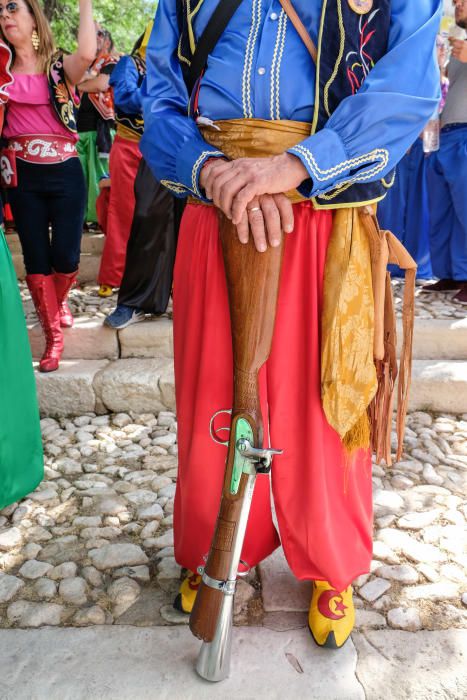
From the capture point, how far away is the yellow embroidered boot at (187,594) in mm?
1838

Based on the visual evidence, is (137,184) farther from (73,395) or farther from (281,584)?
(281,584)

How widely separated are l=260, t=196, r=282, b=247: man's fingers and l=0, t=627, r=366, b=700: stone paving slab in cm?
116

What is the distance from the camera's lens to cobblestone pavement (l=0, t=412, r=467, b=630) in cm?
187

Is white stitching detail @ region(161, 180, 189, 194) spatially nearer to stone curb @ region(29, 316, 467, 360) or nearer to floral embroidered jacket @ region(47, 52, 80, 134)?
floral embroidered jacket @ region(47, 52, 80, 134)

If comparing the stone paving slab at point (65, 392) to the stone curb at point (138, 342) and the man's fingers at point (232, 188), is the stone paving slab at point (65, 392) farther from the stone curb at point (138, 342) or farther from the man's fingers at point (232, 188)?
the man's fingers at point (232, 188)

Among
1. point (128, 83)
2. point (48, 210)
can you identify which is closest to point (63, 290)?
point (48, 210)

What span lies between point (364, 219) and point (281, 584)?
3.95ft

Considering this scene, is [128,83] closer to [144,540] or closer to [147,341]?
[147,341]

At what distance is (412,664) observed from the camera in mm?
1636

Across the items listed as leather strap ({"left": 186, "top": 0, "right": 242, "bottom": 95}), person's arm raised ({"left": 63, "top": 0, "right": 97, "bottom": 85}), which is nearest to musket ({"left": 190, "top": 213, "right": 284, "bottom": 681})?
leather strap ({"left": 186, "top": 0, "right": 242, "bottom": 95})

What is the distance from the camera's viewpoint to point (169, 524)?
2.37 m

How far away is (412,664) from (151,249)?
2.97 meters

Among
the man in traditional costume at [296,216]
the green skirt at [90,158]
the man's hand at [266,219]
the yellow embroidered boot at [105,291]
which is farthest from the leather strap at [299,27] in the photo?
the green skirt at [90,158]

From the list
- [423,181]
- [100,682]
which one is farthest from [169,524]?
[423,181]
